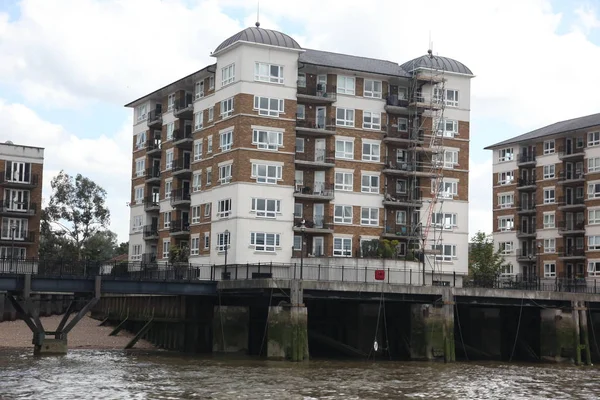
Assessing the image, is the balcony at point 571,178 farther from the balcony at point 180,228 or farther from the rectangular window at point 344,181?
the balcony at point 180,228

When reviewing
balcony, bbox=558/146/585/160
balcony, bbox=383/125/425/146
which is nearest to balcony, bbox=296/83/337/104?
balcony, bbox=383/125/425/146

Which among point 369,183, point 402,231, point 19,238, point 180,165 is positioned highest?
point 180,165

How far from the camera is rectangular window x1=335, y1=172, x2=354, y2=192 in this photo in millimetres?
89938

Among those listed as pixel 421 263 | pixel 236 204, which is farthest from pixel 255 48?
pixel 421 263

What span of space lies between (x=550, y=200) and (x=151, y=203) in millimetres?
44520

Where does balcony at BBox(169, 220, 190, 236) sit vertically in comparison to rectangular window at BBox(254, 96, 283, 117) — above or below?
below

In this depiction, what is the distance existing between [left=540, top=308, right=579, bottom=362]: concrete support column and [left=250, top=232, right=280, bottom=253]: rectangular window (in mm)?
22938

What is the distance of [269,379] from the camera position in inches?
2053

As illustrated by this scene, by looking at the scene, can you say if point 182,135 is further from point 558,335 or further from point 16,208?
point 558,335

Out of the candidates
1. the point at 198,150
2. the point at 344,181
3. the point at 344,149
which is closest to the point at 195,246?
the point at 198,150

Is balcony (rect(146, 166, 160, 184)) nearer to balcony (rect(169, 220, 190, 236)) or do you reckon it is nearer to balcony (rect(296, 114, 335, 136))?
balcony (rect(169, 220, 190, 236))

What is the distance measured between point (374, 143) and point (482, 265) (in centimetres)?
2966

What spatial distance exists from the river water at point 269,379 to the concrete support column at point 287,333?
1353mm

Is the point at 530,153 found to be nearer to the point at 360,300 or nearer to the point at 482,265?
the point at 482,265
